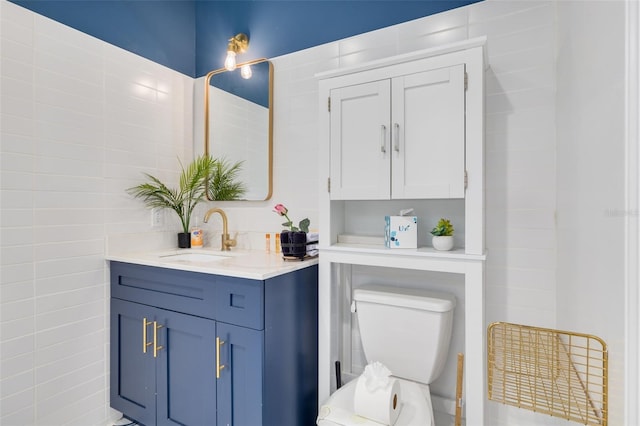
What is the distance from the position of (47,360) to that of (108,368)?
344mm

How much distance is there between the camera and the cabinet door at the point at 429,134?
1.40m

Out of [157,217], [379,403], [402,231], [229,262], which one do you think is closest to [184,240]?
[157,217]

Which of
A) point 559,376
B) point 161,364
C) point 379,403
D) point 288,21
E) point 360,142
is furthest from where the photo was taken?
point 288,21

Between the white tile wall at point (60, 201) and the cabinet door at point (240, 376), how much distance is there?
89 cm

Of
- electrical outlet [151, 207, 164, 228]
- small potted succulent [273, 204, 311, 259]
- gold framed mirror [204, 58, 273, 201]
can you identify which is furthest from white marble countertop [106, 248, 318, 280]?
gold framed mirror [204, 58, 273, 201]

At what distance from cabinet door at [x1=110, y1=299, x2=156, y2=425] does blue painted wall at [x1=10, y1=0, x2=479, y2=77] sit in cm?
157

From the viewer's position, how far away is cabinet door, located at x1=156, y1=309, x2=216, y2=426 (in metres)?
1.54

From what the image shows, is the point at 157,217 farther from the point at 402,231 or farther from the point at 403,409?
the point at 403,409

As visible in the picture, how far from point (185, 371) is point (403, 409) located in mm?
1019

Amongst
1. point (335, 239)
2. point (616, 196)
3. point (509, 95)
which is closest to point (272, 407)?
point (335, 239)

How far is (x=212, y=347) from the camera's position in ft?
5.01

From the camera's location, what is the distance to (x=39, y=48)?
1646 mm

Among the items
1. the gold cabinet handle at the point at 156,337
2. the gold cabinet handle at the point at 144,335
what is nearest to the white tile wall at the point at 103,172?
the gold cabinet handle at the point at 144,335
